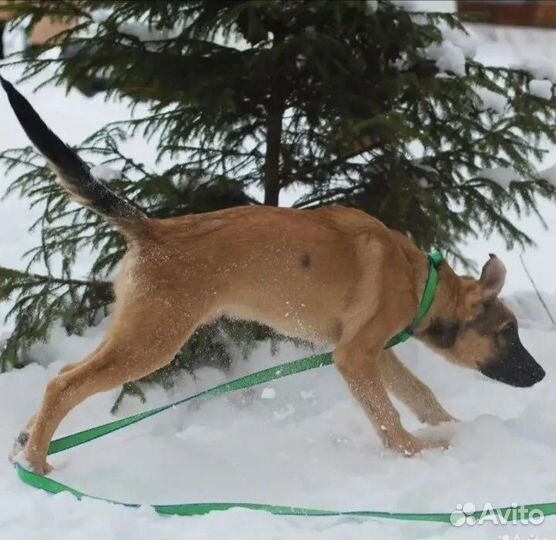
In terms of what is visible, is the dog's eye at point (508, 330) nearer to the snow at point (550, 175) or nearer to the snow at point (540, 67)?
the snow at point (550, 175)

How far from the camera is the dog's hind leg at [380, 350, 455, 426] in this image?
4.88 meters

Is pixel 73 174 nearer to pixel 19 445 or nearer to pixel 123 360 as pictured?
pixel 123 360

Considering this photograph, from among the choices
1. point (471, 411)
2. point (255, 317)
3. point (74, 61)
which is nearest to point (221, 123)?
point (74, 61)

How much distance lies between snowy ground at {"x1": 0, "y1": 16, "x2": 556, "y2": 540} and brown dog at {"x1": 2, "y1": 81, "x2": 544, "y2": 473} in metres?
0.29

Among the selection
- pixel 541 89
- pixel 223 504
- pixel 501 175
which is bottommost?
pixel 223 504

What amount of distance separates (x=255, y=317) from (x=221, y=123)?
1489 millimetres

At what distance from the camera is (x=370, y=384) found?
178 inches

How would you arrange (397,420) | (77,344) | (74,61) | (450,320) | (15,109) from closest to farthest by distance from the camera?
(15,109), (397,420), (450,320), (74,61), (77,344)

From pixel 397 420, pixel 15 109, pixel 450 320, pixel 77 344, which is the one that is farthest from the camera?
pixel 77 344

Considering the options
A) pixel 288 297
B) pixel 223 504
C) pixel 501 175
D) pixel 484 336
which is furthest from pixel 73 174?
pixel 501 175

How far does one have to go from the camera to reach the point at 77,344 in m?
5.56

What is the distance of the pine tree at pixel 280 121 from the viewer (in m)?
5.12

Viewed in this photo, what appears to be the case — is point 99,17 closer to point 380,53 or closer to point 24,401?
point 380,53

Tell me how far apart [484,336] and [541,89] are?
1.62 meters
